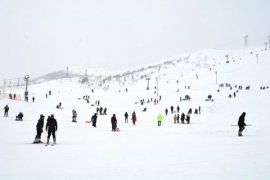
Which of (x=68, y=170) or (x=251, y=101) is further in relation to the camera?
(x=251, y=101)

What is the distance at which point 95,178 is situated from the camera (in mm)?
7988

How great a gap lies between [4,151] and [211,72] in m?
91.7

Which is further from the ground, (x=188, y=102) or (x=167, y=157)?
(x=188, y=102)

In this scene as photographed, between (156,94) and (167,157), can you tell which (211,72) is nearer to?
(156,94)

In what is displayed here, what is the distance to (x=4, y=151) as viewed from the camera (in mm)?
11844

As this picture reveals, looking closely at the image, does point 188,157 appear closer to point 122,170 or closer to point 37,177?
point 122,170

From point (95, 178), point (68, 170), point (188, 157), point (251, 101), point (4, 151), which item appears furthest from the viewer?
point (251, 101)

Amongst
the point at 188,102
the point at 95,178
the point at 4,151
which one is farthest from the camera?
the point at 188,102

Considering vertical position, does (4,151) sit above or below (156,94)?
below

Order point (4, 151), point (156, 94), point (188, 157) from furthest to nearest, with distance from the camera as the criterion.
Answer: point (156, 94)
point (4, 151)
point (188, 157)

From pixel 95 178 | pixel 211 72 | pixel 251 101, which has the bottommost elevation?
pixel 95 178

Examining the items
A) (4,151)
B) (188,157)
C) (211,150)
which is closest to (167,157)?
(188,157)

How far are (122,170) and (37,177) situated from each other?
86.1 inches

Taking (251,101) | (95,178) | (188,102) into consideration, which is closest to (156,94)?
(188,102)
